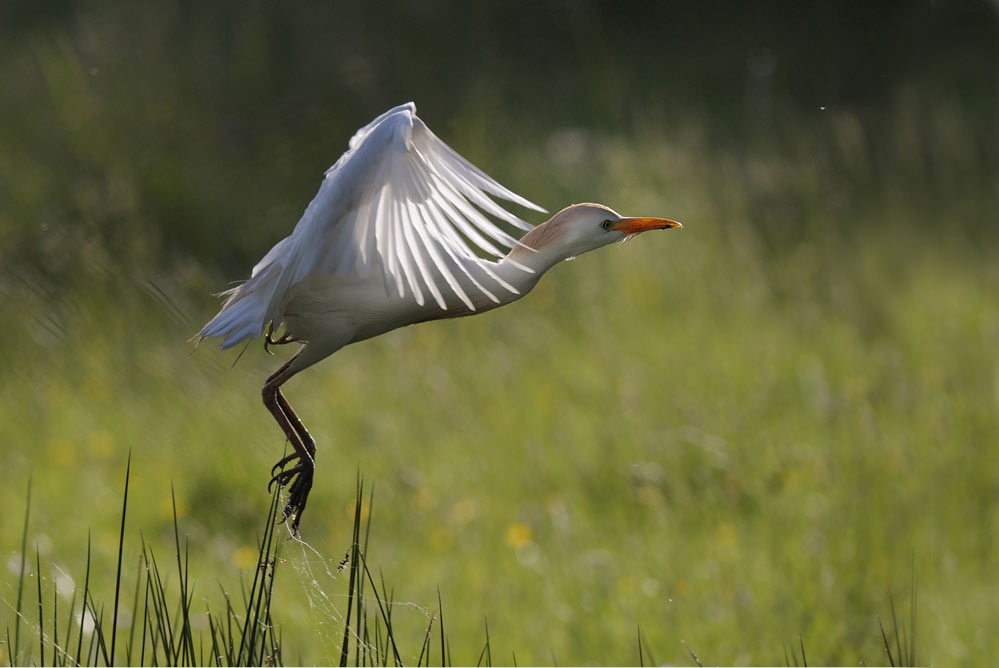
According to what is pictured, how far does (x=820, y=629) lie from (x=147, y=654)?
0.97 m

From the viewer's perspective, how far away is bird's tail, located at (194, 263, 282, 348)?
2.40ft

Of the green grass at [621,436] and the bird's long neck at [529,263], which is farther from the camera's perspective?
the green grass at [621,436]

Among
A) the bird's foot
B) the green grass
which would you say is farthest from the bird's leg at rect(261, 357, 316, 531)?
the green grass

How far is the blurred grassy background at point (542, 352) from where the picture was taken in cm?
159

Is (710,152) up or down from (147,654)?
up

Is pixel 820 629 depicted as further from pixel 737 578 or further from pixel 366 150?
pixel 366 150

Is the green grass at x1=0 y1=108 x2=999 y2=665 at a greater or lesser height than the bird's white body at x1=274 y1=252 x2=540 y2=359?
lesser

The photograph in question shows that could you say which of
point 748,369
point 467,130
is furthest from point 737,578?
point 467,130

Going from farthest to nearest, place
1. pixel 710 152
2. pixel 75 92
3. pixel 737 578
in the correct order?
pixel 710 152
pixel 75 92
pixel 737 578

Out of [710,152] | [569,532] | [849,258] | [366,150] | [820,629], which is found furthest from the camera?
[849,258]

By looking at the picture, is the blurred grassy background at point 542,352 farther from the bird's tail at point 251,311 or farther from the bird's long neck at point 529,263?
the bird's long neck at point 529,263

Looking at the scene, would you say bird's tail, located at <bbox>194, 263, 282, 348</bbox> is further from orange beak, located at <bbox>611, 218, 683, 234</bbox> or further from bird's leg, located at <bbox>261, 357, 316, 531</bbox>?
orange beak, located at <bbox>611, 218, 683, 234</bbox>

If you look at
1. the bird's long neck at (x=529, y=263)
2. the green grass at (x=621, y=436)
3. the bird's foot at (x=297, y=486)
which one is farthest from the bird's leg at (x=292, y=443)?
the green grass at (x=621, y=436)

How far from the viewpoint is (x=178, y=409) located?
1.59 m
